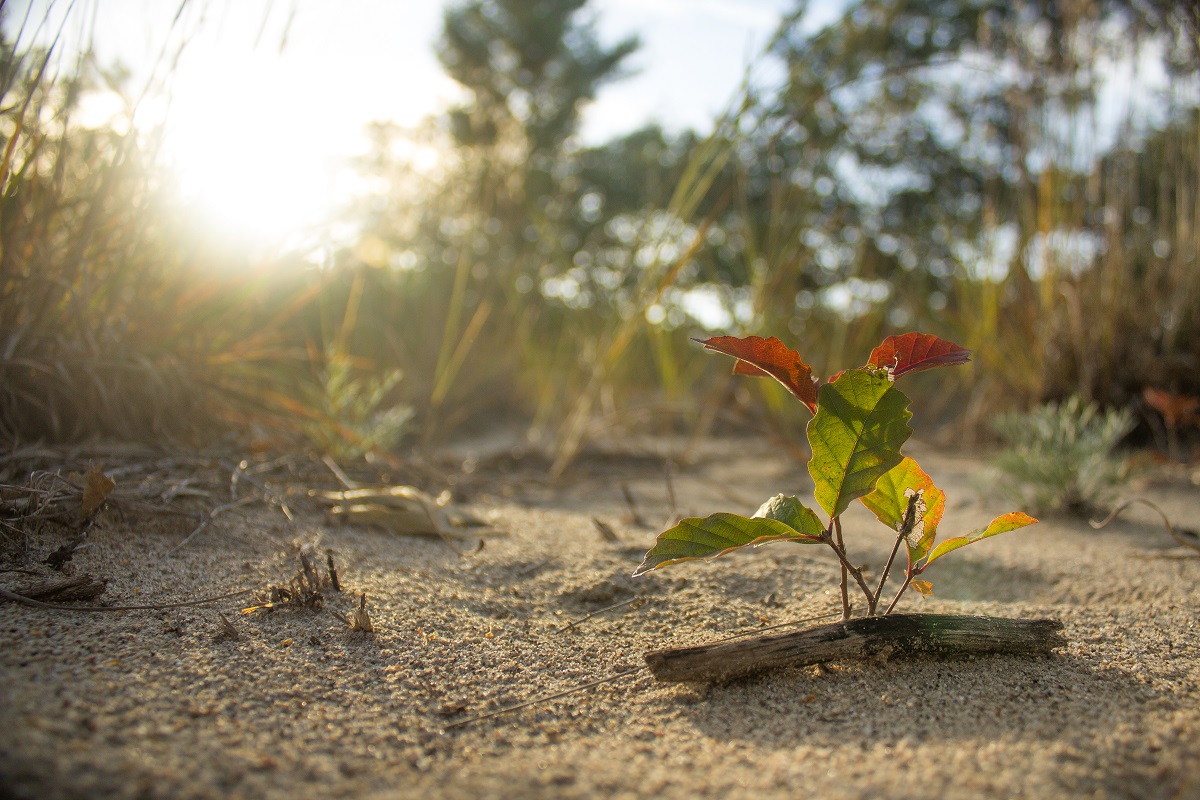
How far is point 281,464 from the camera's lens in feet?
5.44

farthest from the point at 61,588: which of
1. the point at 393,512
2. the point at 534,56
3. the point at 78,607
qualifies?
the point at 534,56

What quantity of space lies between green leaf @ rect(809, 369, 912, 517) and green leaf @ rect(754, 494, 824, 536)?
2 cm

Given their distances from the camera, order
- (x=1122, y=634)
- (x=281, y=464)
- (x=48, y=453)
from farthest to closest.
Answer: (x=281, y=464) → (x=48, y=453) → (x=1122, y=634)

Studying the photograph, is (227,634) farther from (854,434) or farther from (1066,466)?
(1066,466)

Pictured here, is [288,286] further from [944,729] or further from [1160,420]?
[1160,420]

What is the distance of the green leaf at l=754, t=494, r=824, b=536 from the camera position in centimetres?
87

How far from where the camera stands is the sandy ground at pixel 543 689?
0.66 meters

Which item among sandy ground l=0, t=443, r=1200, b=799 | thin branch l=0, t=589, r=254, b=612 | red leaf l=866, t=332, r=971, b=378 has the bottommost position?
sandy ground l=0, t=443, r=1200, b=799

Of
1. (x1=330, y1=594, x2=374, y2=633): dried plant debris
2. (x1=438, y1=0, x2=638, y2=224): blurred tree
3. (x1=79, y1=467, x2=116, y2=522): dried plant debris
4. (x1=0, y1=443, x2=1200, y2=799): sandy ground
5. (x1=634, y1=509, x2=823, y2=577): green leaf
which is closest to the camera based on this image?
(x1=0, y1=443, x2=1200, y2=799): sandy ground

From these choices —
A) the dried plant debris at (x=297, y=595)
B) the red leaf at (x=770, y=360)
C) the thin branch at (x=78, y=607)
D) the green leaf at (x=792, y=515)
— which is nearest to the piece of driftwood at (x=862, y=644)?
the green leaf at (x=792, y=515)

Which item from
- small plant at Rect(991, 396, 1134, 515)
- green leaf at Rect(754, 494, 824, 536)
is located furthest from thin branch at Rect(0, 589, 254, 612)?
small plant at Rect(991, 396, 1134, 515)

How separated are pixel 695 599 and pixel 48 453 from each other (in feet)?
3.83

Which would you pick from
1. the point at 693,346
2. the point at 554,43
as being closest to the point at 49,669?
the point at 693,346

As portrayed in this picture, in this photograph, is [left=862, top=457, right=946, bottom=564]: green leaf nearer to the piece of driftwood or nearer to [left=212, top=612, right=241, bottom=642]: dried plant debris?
the piece of driftwood
